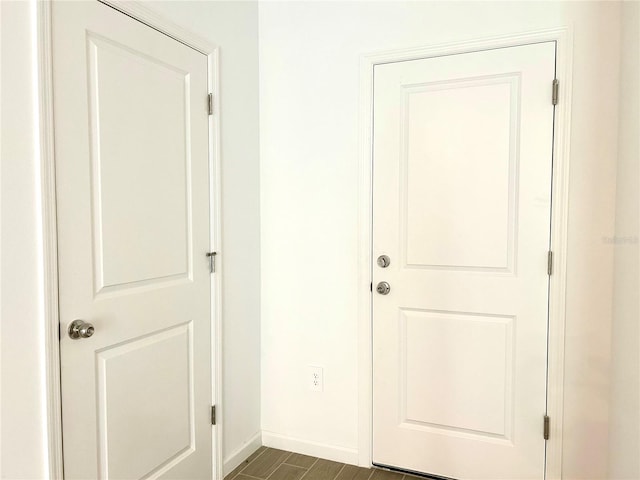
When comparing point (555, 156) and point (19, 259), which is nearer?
point (19, 259)

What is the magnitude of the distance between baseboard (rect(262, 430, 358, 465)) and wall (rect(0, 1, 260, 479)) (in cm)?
9

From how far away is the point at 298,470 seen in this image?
2.33 m

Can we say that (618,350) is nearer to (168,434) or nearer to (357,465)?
(357,465)

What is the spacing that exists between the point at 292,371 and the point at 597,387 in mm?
1441

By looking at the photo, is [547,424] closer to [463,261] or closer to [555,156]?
[463,261]

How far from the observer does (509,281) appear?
6.77 feet

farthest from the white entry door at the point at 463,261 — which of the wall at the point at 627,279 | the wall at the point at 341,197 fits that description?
the wall at the point at 627,279

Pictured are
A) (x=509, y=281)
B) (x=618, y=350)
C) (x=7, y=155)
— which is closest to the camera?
(x=7, y=155)

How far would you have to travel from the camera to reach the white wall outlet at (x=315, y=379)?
8.02 ft

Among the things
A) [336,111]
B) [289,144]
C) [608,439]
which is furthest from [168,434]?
[608,439]

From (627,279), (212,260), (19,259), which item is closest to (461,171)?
(627,279)

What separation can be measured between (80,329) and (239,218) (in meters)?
1.01

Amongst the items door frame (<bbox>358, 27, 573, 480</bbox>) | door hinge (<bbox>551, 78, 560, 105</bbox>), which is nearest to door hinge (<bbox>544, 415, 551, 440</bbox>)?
door frame (<bbox>358, 27, 573, 480</bbox>)

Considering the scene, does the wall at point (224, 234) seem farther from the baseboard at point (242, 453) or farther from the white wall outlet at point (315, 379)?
the white wall outlet at point (315, 379)
